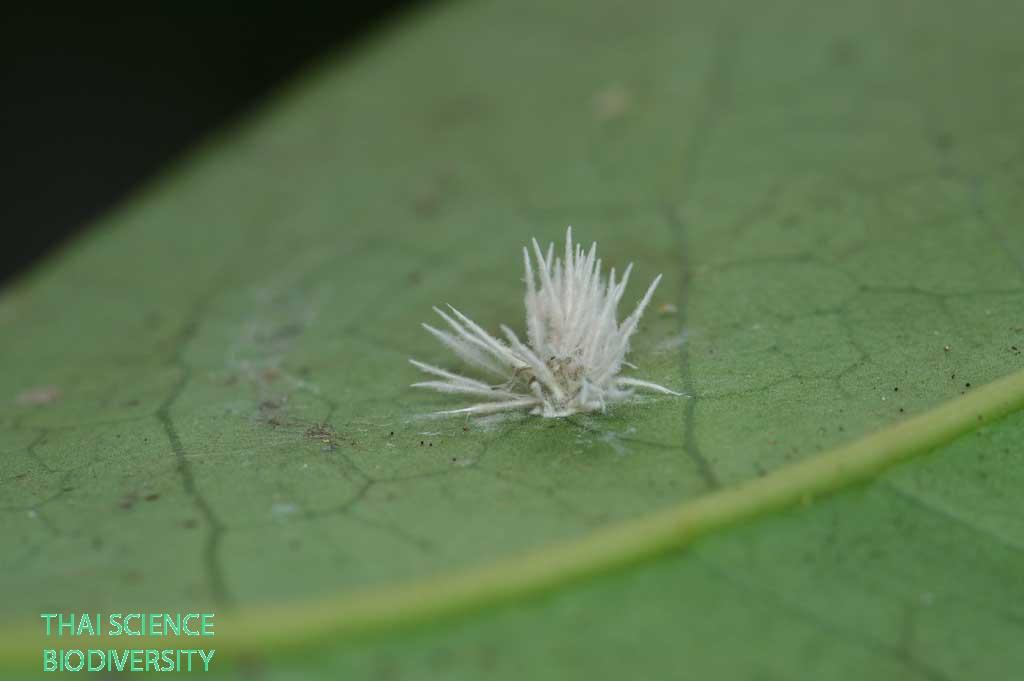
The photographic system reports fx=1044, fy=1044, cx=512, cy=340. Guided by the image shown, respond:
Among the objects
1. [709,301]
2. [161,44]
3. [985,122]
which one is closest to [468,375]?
[709,301]

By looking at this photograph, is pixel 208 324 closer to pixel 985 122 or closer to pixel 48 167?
pixel 985 122

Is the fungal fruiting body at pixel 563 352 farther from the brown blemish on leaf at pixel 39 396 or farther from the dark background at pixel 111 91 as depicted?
the dark background at pixel 111 91

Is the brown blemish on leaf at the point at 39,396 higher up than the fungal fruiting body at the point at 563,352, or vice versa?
the brown blemish on leaf at the point at 39,396

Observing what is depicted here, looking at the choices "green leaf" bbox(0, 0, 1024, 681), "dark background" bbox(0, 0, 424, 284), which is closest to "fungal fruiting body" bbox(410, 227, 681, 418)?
"green leaf" bbox(0, 0, 1024, 681)

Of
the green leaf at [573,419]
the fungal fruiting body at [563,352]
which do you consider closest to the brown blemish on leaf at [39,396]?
the green leaf at [573,419]

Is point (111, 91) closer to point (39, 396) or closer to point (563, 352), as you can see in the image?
point (39, 396)

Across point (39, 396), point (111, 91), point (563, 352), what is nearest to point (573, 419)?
point (563, 352)
